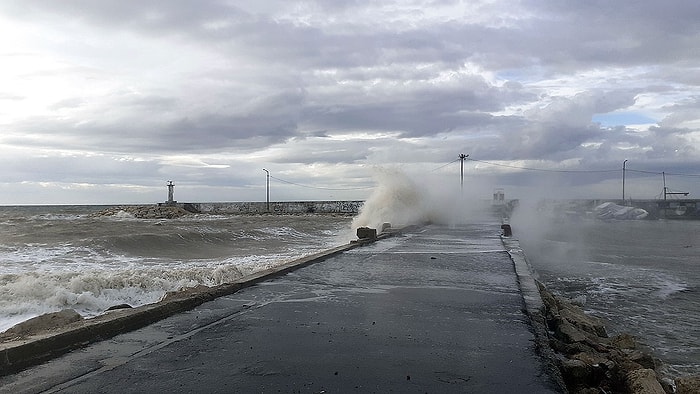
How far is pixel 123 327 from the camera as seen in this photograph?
5.99 m

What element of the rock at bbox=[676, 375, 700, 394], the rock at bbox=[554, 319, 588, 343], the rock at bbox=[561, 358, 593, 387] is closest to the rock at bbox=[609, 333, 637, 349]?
the rock at bbox=[554, 319, 588, 343]

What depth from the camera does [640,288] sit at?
563 inches

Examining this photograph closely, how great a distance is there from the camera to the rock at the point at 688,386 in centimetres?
474

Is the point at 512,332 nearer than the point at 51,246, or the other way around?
the point at 512,332

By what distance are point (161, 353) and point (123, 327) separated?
119 cm

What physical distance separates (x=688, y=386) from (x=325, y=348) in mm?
3140

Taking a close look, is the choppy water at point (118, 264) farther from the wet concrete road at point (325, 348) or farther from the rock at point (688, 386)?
the rock at point (688, 386)

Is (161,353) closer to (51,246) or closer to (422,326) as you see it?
(422,326)

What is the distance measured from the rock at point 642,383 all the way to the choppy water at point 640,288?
272 cm

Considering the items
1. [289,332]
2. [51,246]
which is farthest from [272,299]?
[51,246]

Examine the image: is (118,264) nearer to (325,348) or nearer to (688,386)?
(325,348)

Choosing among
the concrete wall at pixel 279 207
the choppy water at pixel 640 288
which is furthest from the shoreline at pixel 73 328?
the concrete wall at pixel 279 207

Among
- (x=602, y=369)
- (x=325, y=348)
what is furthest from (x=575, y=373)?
(x=325, y=348)

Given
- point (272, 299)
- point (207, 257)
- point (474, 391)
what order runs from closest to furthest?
1. point (474, 391)
2. point (272, 299)
3. point (207, 257)
